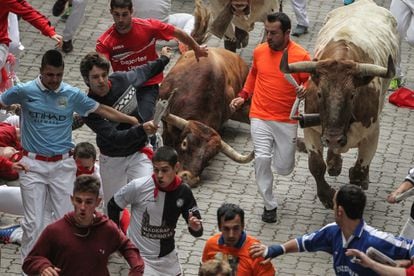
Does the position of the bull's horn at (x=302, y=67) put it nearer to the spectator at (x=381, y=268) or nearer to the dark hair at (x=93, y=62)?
the dark hair at (x=93, y=62)

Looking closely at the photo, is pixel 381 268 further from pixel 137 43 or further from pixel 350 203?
pixel 137 43

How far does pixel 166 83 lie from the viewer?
19.4 metres

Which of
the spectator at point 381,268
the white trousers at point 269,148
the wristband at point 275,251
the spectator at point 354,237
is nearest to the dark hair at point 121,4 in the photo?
the white trousers at point 269,148

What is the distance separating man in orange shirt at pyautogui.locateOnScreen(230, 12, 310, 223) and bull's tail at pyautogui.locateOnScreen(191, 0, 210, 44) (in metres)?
3.44

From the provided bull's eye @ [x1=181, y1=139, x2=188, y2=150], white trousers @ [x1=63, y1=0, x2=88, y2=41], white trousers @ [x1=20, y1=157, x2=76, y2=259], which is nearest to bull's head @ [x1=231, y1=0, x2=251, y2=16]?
white trousers @ [x1=63, y1=0, x2=88, y2=41]

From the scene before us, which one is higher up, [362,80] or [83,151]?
[362,80]

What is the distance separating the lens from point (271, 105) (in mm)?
17078

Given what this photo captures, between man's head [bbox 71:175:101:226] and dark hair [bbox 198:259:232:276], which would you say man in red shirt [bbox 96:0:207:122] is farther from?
dark hair [bbox 198:259:232:276]

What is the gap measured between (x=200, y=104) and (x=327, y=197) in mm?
2281

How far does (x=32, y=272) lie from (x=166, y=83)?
22.8ft

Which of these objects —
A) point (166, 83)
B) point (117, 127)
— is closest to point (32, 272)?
point (117, 127)

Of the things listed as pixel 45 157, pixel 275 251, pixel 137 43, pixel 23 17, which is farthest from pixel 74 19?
pixel 275 251

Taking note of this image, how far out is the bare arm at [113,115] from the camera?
50.0 ft

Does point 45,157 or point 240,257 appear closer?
point 240,257
